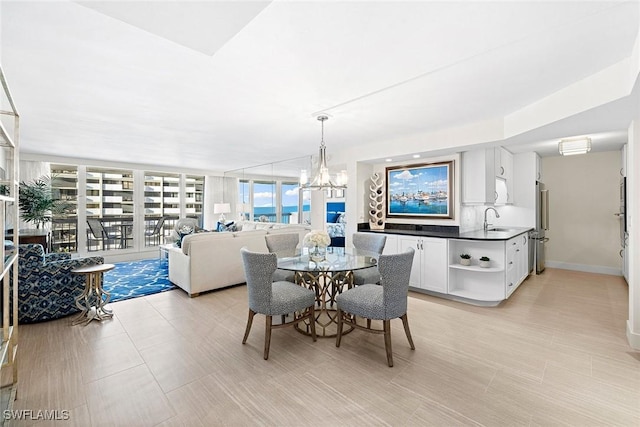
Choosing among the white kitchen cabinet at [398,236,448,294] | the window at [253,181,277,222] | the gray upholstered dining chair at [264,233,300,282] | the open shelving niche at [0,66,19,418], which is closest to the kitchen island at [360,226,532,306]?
the white kitchen cabinet at [398,236,448,294]

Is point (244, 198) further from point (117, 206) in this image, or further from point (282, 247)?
point (282, 247)

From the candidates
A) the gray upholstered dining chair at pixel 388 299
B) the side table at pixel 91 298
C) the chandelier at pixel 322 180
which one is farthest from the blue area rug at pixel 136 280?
the gray upholstered dining chair at pixel 388 299

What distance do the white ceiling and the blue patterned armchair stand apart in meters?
1.67

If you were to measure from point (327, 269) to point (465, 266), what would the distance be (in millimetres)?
2231

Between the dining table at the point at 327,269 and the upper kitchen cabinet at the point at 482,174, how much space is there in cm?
206

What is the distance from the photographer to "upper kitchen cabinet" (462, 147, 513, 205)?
408 centimetres

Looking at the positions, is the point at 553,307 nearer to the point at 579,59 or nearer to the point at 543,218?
the point at 543,218

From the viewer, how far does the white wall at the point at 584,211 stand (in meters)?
5.13

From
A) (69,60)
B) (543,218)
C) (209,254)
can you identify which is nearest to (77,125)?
(69,60)

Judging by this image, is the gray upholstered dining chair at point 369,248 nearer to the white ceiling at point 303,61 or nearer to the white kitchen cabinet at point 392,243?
the white kitchen cabinet at point 392,243

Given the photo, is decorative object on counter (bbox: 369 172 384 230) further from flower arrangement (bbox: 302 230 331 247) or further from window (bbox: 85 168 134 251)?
window (bbox: 85 168 134 251)

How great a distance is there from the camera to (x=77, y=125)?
3711mm

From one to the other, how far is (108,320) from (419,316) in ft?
11.8

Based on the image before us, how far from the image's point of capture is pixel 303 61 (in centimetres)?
206
